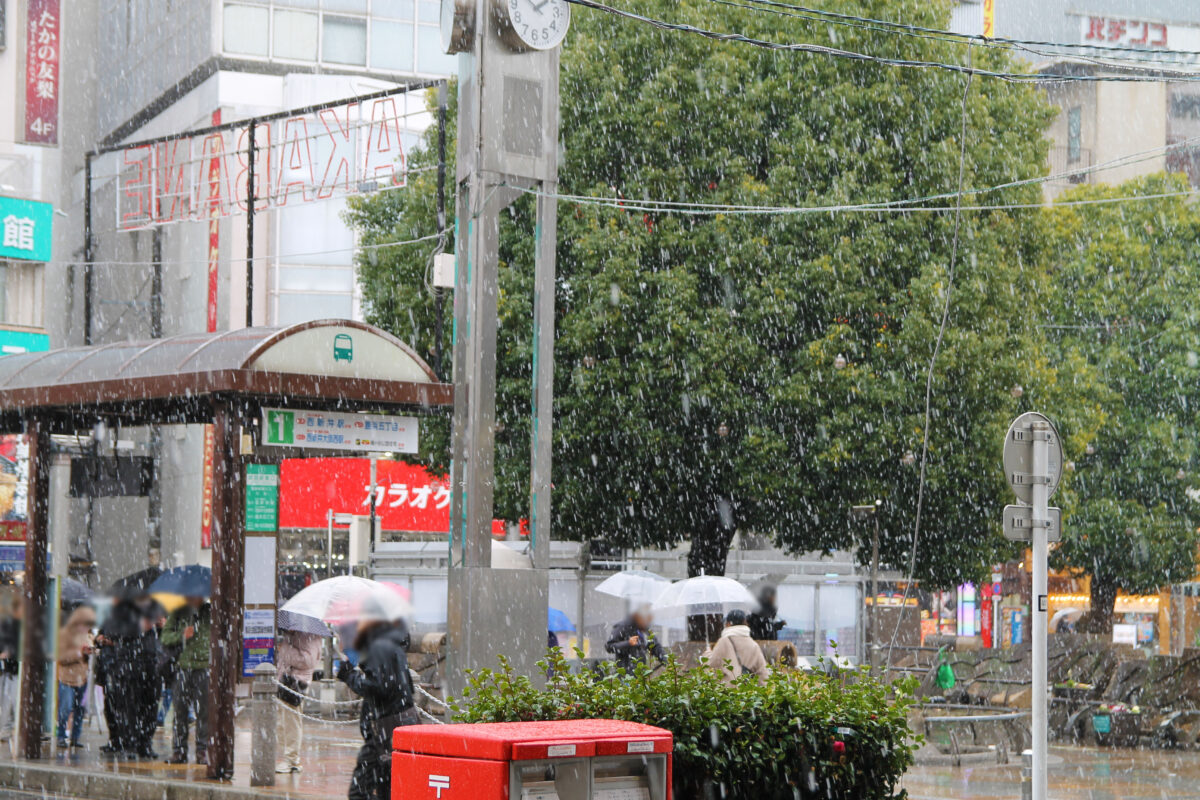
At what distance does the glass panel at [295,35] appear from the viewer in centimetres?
4103

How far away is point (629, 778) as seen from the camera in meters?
6.94

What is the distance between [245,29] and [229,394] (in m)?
28.4

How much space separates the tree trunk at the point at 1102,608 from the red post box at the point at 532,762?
113ft

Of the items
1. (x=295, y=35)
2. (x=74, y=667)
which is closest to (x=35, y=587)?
(x=74, y=667)

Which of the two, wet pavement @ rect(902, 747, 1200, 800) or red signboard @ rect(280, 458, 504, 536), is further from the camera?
red signboard @ rect(280, 458, 504, 536)

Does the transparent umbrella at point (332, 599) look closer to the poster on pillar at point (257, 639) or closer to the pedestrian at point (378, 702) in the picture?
the poster on pillar at point (257, 639)

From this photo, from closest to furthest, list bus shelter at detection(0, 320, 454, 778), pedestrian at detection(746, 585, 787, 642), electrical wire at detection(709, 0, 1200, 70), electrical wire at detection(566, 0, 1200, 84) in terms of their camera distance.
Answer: electrical wire at detection(566, 0, 1200, 84)
bus shelter at detection(0, 320, 454, 778)
electrical wire at detection(709, 0, 1200, 70)
pedestrian at detection(746, 585, 787, 642)

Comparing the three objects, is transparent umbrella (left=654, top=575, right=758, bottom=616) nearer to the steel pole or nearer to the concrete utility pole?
the concrete utility pole

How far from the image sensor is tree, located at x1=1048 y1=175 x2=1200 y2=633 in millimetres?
36812

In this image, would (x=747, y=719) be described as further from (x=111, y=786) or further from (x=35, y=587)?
(x=35, y=587)

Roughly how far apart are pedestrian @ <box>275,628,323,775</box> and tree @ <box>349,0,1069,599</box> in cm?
699

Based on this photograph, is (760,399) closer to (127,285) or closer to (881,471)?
(881,471)

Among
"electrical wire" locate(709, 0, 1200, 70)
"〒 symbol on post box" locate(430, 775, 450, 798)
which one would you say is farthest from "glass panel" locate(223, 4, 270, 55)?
"〒 symbol on post box" locate(430, 775, 450, 798)

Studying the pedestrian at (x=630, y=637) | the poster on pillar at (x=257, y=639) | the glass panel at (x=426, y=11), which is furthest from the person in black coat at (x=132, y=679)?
the glass panel at (x=426, y=11)
